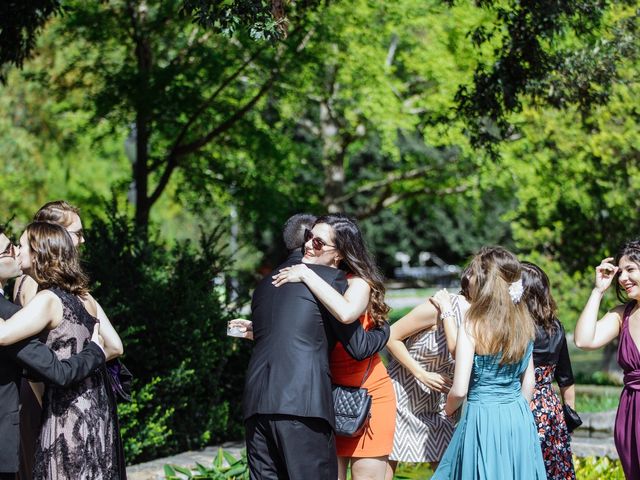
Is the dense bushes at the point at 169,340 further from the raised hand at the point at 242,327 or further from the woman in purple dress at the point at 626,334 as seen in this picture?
the woman in purple dress at the point at 626,334

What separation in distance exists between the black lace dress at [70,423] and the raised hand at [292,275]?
1.06m

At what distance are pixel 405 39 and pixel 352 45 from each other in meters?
3.48

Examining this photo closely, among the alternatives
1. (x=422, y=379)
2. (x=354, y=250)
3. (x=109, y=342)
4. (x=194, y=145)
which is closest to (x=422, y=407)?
(x=422, y=379)

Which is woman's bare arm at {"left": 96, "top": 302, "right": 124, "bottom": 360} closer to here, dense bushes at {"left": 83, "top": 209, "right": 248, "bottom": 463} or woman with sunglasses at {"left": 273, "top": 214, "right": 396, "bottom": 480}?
woman with sunglasses at {"left": 273, "top": 214, "right": 396, "bottom": 480}

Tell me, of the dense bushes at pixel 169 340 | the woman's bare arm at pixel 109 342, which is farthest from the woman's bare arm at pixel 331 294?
the dense bushes at pixel 169 340

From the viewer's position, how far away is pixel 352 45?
1725 cm

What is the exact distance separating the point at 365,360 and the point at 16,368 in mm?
1769

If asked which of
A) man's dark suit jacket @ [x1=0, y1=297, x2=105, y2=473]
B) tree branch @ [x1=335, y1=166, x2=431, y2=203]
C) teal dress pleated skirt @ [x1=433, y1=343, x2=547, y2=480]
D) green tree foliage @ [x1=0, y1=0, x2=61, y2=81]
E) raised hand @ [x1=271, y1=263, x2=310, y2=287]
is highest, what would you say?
tree branch @ [x1=335, y1=166, x2=431, y2=203]

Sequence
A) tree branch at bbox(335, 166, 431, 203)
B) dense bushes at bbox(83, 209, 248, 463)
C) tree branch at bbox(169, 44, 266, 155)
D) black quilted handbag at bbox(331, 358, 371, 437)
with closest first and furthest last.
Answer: black quilted handbag at bbox(331, 358, 371, 437), dense bushes at bbox(83, 209, 248, 463), tree branch at bbox(169, 44, 266, 155), tree branch at bbox(335, 166, 431, 203)

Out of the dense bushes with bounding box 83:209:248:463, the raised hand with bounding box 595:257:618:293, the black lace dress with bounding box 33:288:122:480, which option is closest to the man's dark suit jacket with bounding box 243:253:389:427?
the black lace dress with bounding box 33:288:122:480

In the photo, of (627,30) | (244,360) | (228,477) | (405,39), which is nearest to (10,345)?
(228,477)

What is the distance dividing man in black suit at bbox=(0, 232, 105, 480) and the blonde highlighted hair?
189 cm

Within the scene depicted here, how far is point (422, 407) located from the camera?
5.21m

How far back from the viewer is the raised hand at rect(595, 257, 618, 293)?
493 cm
